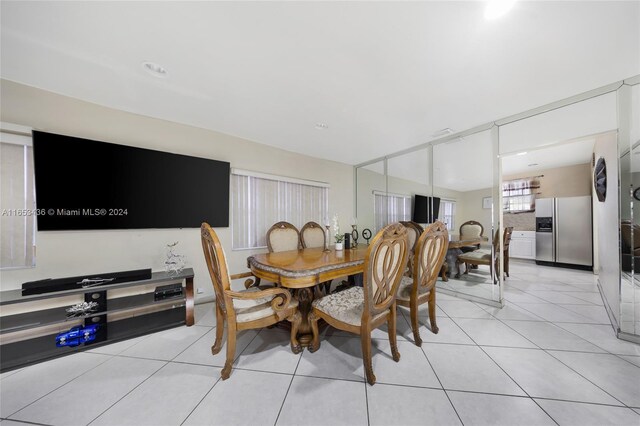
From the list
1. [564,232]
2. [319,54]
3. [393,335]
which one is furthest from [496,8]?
[564,232]

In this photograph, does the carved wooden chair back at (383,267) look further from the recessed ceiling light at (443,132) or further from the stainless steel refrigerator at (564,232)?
the stainless steel refrigerator at (564,232)

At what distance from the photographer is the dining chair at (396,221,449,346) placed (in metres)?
1.81

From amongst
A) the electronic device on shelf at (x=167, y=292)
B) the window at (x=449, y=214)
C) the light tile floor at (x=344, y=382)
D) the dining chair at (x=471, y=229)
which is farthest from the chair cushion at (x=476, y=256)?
the electronic device on shelf at (x=167, y=292)

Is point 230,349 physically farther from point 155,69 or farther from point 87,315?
point 155,69

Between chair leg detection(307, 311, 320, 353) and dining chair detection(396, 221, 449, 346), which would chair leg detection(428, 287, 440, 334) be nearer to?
dining chair detection(396, 221, 449, 346)

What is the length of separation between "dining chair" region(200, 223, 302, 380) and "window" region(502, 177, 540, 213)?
6.47 metres

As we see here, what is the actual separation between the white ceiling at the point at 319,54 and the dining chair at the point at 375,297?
1.38 metres

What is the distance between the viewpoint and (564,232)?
15.4 feet

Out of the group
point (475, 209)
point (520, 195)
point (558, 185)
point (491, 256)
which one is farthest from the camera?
point (520, 195)

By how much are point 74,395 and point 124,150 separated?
2237 mm

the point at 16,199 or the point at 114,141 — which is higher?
the point at 114,141

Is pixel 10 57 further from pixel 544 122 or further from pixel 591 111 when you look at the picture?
pixel 591 111

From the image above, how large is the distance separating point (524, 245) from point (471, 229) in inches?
A: 133

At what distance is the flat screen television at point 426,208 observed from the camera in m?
3.58
